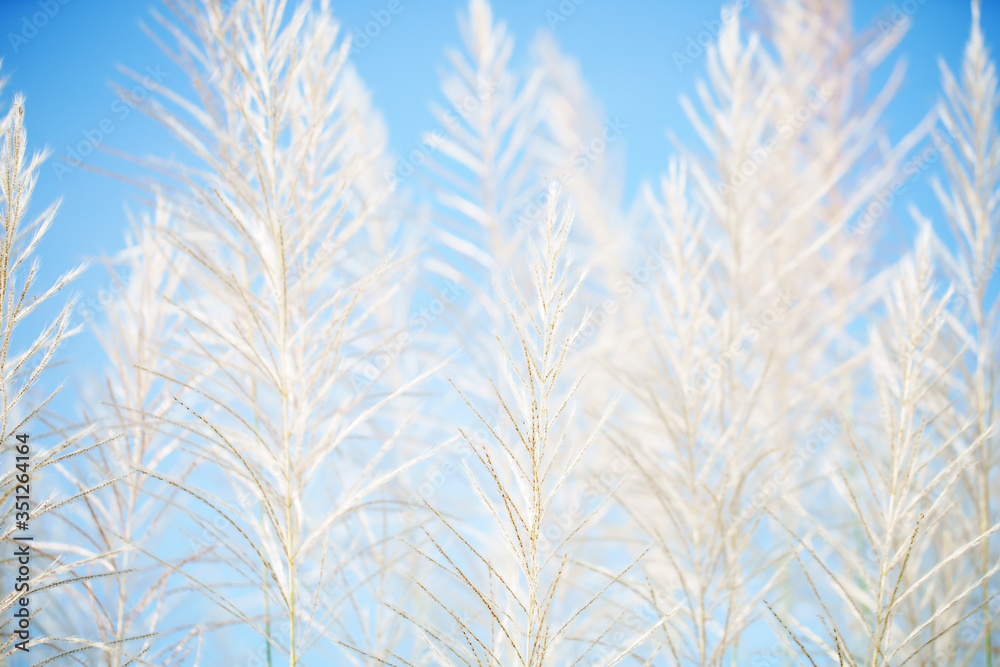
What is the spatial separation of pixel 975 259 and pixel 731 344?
98 cm

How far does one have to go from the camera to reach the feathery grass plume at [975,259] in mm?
1934

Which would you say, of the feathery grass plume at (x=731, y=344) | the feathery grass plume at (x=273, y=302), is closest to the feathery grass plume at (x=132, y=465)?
the feathery grass plume at (x=273, y=302)

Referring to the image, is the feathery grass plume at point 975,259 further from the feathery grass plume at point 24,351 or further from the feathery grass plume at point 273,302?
the feathery grass plume at point 24,351

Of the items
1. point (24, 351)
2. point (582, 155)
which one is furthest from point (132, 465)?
point (582, 155)

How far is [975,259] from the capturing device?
2.03 m

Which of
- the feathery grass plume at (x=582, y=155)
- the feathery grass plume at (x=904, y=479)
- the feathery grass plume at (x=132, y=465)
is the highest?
the feathery grass plume at (x=582, y=155)

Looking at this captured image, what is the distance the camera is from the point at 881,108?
3.12 m

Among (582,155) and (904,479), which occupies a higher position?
(582,155)

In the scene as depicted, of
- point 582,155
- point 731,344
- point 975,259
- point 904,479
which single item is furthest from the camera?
point 582,155

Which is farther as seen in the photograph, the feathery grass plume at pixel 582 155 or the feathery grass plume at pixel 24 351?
the feathery grass plume at pixel 582 155

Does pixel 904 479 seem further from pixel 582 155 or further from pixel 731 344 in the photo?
pixel 582 155

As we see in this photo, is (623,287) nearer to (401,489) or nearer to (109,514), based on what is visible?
(401,489)

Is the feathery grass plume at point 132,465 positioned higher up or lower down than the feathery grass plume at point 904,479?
higher up

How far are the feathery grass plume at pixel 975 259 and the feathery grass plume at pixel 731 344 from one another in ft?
1.39
